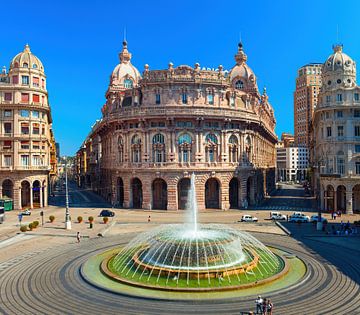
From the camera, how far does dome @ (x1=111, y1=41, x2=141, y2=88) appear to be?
4058 inches

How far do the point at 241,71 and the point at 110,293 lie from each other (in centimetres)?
9210

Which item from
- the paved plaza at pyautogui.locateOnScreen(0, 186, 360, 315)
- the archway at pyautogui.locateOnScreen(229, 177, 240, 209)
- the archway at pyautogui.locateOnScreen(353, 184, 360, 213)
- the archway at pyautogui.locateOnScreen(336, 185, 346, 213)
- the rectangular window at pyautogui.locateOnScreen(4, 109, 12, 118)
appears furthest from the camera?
the archway at pyautogui.locateOnScreen(229, 177, 240, 209)

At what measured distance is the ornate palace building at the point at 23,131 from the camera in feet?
227

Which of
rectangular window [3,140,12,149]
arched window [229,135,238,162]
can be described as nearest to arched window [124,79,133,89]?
rectangular window [3,140,12,149]

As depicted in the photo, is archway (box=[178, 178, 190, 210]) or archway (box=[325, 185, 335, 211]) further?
archway (box=[178, 178, 190, 210])

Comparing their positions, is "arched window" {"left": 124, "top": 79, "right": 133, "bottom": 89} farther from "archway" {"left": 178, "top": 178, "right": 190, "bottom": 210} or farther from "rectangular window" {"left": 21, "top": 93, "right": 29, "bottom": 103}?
"archway" {"left": 178, "top": 178, "right": 190, "bottom": 210}

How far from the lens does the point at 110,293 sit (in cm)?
2462

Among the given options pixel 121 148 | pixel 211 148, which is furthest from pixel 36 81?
pixel 211 148

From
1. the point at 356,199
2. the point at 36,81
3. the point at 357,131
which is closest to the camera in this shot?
the point at 357,131

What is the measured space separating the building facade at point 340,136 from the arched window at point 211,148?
19200 mm

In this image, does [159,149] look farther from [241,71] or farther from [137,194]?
[241,71]

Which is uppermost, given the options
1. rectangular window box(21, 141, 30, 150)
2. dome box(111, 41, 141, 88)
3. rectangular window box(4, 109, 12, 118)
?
dome box(111, 41, 141, 88)

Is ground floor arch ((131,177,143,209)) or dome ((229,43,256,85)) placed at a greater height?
dome ((229,43,256,85))

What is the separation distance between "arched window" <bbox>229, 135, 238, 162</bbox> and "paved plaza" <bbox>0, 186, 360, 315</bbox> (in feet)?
72.4
